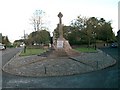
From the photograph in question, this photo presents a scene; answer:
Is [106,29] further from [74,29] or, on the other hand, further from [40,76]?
[40,76]

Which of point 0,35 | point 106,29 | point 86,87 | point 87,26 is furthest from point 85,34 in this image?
point 86,87

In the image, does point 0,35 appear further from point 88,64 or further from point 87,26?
point 88,64

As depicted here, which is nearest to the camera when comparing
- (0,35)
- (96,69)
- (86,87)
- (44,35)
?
(86,87)

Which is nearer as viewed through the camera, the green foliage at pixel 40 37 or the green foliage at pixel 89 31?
the green foliage at pixel 89 31

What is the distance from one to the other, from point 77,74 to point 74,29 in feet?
177

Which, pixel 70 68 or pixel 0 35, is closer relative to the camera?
pixel 70 68

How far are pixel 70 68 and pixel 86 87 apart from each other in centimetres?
780

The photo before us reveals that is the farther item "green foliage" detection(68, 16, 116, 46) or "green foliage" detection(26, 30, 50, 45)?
"green foliage" detection(26, 30, 50, 45)

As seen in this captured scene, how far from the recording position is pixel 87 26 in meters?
69.6

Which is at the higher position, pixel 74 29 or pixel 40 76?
pixel 74 29

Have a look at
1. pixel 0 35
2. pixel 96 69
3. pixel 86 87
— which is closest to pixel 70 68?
pixel 96 69

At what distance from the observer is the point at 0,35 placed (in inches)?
3974

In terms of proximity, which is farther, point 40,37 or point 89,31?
point 40,37

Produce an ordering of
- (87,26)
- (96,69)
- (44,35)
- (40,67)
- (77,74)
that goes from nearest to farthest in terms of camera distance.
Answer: (77,74) → (96,69) → (40,67) → (87,26) → (44,35)
